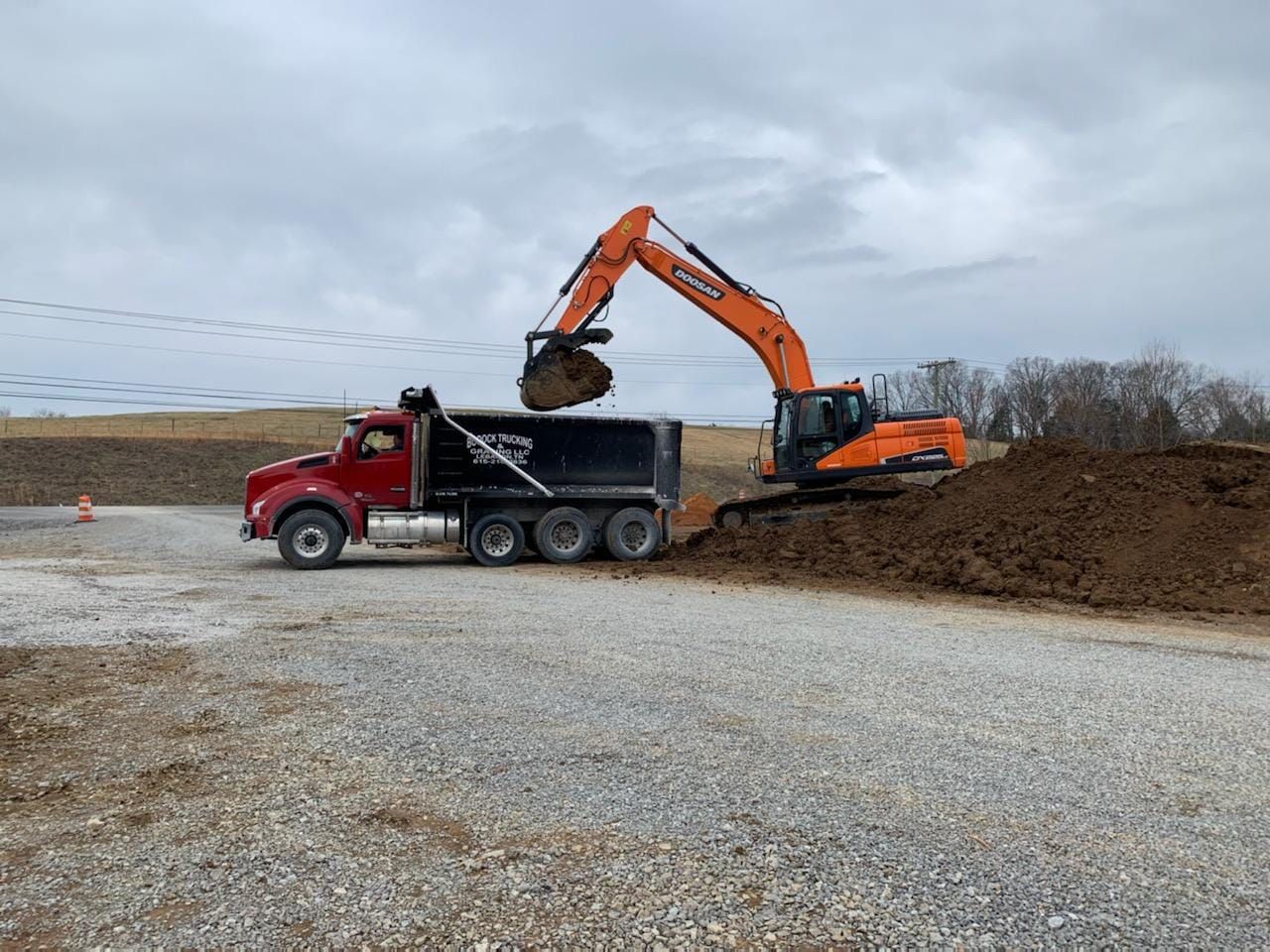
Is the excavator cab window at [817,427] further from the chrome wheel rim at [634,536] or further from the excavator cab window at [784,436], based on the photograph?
the chrome wheel rim at [634,536]

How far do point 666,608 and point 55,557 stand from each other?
482 inches

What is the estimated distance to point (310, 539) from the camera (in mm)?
14914

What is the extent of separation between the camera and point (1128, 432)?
4112 centimetres

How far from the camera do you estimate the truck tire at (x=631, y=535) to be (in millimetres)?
17109

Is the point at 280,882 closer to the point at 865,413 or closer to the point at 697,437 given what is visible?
the point at 865,413

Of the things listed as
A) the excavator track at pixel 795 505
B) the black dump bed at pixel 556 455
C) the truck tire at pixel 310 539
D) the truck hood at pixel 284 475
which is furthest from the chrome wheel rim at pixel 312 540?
the excavator track at pixel 795 505

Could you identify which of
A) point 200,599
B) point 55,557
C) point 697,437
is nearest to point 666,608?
point 200,599

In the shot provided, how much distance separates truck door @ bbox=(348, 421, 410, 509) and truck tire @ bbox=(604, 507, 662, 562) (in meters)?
3.78

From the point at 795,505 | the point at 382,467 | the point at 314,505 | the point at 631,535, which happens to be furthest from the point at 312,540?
the point at 795,505

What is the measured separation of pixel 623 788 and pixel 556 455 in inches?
499

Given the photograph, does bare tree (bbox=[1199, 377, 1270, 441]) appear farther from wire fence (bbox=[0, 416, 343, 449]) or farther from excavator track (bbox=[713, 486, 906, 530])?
wire fence (bbox=[0, 416, 343, 449])

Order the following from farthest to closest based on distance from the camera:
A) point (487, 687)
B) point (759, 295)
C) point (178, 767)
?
point (759, 295)
point (487, 687)
point (178, 767)

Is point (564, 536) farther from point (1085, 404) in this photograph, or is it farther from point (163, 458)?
point (163, 458)

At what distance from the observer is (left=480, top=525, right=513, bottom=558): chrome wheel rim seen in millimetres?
16141
